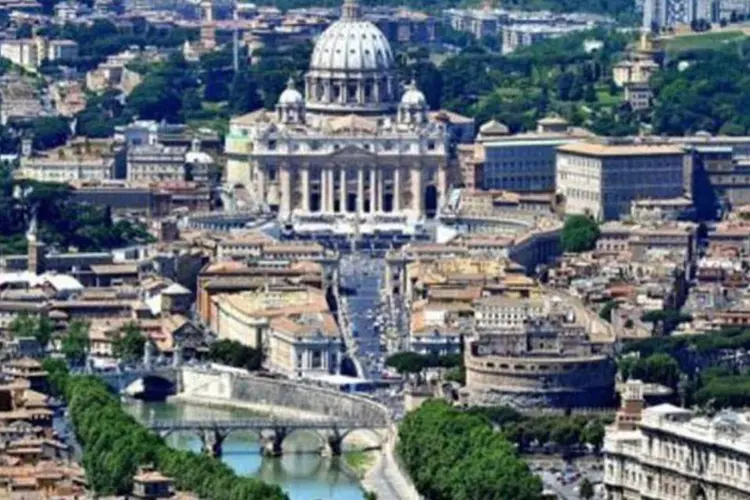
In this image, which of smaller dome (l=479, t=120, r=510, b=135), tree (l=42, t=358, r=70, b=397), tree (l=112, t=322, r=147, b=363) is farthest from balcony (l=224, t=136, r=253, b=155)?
tree (l=42, t=358, r=70, b=397)

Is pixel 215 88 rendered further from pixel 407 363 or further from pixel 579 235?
pixel 407 363

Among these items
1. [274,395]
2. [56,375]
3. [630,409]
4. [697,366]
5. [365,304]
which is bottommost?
[365,304]

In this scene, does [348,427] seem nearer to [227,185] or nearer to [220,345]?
[220,345]

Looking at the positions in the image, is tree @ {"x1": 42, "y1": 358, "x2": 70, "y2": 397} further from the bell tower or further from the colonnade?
the bell tower

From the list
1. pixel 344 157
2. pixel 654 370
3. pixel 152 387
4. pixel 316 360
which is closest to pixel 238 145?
pixel 344 157

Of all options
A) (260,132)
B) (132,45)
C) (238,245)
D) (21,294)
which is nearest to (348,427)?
(21,294)

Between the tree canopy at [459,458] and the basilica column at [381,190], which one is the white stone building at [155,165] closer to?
the basilica column at [381,190]
